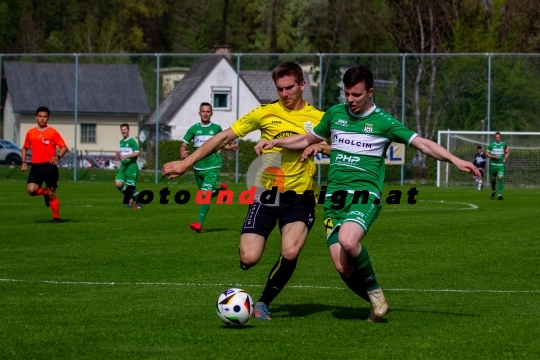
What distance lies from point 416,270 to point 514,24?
47851mm

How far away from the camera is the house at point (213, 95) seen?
3856 cm

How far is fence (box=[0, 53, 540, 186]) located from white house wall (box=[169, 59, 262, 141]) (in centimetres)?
5

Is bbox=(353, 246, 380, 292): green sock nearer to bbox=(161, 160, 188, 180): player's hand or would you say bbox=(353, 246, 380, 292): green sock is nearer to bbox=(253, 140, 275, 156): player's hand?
bbox=(253, 140, 275, 156): player's hand

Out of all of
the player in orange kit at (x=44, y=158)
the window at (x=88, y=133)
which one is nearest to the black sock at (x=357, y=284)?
the player in orange kit at (x=44, y=158)

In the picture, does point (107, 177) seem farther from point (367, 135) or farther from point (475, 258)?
point (367, 135)

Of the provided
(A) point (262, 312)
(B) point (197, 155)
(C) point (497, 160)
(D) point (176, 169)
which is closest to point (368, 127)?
(B) point (197, 155)

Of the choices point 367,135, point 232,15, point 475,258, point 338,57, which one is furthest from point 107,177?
point 232,15

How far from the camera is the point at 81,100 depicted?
41.8 m

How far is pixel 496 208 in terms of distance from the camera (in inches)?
949

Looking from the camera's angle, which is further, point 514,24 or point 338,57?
point 514,24

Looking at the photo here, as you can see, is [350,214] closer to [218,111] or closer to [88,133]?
[218,111]

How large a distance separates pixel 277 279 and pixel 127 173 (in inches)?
641

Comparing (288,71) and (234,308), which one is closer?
(234,308)

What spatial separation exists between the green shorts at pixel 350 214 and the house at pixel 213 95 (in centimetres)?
2915
